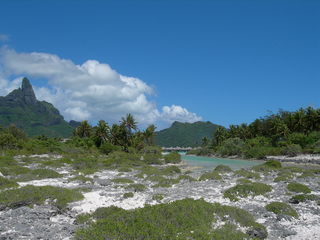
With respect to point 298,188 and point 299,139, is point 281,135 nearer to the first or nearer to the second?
point 299,139

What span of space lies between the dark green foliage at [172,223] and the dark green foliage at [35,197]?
3016 mm

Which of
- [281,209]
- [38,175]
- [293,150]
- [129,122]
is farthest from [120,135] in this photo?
[281,209]

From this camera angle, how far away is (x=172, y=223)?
372 inches

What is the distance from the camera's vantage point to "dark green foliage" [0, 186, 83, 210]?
1261 centimetres

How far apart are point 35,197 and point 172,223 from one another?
7290 millimetres

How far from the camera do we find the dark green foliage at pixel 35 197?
12.6 metres

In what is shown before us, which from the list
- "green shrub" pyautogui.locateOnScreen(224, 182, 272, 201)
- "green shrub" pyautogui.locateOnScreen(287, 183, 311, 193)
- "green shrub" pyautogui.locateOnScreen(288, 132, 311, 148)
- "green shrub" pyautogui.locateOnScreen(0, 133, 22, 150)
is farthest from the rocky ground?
"green shrub" pyautogui.locateOnScreen(288, 132, 311, 148)

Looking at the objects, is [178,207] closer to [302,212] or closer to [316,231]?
[316,231]

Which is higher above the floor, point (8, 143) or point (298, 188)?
point (8, 143)

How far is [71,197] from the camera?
1387cm

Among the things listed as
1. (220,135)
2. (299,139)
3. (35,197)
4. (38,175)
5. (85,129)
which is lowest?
(38,175)

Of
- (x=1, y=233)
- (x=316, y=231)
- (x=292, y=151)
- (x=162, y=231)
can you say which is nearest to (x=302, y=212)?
(x=316, y=231)

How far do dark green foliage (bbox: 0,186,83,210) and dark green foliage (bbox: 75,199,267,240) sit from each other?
3016mm

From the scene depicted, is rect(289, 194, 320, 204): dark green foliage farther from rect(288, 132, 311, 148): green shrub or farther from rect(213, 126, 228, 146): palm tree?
rect(213, 126, 228, 146): palm tree
